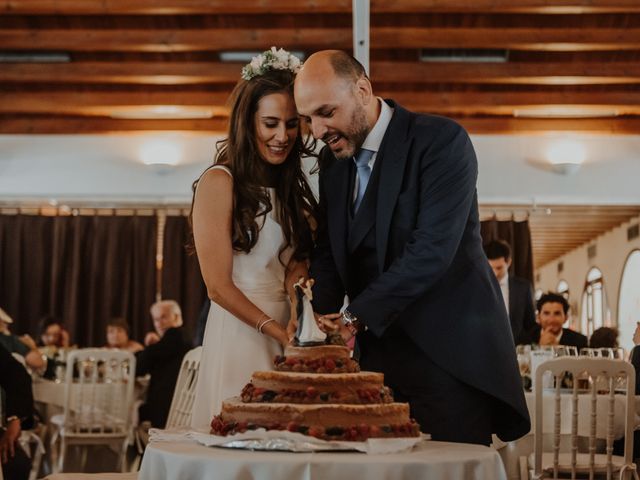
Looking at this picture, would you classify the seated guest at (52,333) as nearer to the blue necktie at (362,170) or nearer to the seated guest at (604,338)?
the seated guest at (604,338)

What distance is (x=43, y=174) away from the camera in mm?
9578

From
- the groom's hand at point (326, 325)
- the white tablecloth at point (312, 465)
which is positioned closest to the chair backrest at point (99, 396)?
the groom's hand at point (326, 325)

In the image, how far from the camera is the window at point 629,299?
1484 cm

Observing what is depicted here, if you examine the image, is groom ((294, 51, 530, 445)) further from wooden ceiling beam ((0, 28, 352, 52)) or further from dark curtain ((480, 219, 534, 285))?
dark curtain ((480, 219, 534, 285))

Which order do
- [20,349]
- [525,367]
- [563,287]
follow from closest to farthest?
[525,367]
[20,349]
[563,287]

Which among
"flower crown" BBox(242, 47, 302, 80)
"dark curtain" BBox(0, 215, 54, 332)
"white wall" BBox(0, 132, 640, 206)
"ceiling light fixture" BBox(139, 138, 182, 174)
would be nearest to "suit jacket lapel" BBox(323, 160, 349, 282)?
"flower crown" BBox(242, 47, 302, 80)

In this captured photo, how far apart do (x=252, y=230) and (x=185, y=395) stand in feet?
4.42

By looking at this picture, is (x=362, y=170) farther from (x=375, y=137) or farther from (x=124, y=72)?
(x=124, y=72)

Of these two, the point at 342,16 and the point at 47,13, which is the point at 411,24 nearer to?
the point at 342,16

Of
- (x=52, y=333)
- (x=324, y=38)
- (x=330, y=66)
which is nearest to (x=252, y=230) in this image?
(x=330, y=66)

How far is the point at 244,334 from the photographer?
2.62 metres

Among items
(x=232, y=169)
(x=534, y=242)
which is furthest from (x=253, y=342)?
(x=534, y=242)

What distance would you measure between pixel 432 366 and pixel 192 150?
24.7 ft

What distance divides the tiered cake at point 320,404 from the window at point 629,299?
13265 mm
